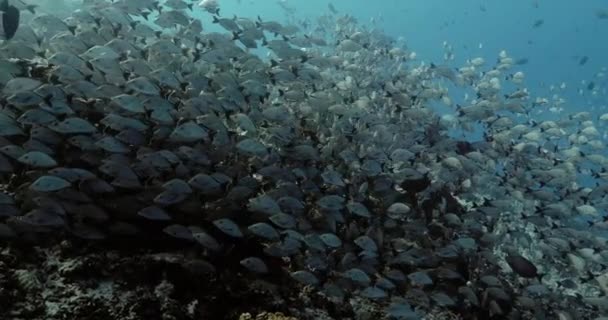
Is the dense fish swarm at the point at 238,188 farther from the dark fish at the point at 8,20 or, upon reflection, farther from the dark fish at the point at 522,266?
the dark fish at the point at 8,20

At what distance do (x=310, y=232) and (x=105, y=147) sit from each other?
279cm

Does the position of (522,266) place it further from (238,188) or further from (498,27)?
(498,27)

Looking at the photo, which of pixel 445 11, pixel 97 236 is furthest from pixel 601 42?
pixel 97 236

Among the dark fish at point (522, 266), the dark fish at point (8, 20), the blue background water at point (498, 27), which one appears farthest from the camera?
the blue background water at point (498, 27)

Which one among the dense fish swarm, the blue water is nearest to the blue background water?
the blue water

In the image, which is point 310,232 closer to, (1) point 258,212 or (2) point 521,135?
(1) point 258,212

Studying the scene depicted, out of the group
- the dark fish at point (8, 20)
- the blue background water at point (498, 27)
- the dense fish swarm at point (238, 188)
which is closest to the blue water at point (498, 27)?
the blue background water at point (498, 27)

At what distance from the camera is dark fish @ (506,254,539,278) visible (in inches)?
311

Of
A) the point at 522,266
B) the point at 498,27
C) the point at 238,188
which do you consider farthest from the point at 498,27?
the point at 238,188

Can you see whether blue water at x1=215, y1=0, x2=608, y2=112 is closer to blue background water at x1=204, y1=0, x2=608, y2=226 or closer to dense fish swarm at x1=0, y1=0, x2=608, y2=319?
blue background water at x1=204, y1=0, x2=608, y2=226

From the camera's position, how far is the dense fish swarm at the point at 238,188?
598 centimetres

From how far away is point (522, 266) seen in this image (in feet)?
26.1

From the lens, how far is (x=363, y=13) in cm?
13825

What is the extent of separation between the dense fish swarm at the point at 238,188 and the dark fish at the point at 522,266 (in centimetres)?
3
